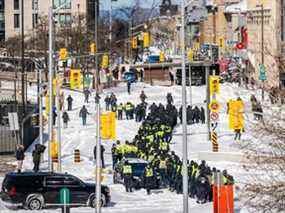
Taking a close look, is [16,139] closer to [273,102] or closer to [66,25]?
[273,102]

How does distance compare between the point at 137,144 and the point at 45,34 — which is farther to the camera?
the point at 45,34

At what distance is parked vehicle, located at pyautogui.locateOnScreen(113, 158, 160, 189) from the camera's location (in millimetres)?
38312

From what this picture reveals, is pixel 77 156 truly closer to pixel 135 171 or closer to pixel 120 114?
pixel 135 171

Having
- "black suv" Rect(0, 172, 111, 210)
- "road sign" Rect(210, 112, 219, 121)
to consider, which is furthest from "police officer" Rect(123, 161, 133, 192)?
"road sign" Rect(210, 112, 219, 121)

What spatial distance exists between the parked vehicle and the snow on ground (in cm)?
36

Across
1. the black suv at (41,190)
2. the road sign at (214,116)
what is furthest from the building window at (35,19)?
the black suv at (41,190)

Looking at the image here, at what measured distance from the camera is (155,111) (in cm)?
5725

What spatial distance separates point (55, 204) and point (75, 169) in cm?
1058

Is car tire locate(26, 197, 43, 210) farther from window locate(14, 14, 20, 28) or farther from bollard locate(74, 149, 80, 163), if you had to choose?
window locate(14, 14, 20, 28)

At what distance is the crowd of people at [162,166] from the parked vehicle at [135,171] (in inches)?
13.8

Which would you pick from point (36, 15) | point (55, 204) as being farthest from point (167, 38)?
point (55, 204)

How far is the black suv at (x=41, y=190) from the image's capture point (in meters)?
33.5

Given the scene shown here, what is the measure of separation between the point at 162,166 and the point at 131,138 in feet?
55.2

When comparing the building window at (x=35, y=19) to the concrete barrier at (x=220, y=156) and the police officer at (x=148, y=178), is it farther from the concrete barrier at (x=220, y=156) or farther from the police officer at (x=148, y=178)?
the police officer at (x=148, y=178)
